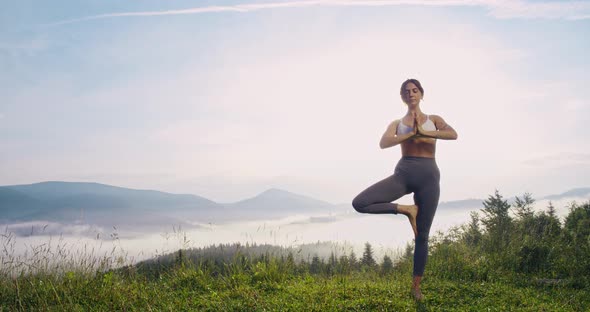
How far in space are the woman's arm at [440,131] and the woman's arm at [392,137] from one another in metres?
0.17

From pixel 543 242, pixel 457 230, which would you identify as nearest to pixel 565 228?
pixel 457 230

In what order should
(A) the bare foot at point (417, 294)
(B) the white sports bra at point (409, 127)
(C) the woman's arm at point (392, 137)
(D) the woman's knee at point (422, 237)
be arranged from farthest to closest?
(A) the bare foot at point (417, 294) → (D) the woman's knee at point (422, 237) → (B) the white sports bra at point (409, 127) → (C) the woman's arm at point (392, 137)

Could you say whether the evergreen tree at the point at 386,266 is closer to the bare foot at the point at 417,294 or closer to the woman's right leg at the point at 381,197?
the bare foot at the point at 417,294

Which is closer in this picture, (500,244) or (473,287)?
(473,287)

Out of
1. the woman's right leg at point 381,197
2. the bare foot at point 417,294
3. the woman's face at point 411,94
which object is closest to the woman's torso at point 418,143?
the woman's face at point 411,94

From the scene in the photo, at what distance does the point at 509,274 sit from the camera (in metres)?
9.06

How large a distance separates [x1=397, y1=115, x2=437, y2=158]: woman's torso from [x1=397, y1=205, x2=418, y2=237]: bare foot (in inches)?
31.1

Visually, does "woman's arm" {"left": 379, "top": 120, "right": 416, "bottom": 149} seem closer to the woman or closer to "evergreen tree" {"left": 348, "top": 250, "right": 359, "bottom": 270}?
the woman

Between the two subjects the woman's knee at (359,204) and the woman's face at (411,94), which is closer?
the woman's knee at (359,204)

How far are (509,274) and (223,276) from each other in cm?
579

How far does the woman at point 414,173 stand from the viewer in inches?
253

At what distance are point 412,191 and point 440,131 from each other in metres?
0.98

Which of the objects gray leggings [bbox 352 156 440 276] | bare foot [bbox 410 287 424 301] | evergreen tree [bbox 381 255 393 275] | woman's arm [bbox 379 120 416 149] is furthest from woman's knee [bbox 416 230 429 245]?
evergreen tree [bbox 381 255 393 275]

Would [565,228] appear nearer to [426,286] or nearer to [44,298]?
[426,286]
